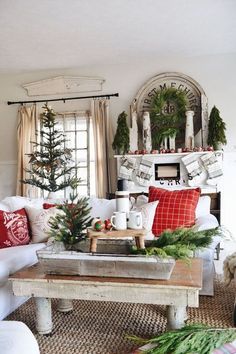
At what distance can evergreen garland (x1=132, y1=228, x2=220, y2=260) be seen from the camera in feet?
6.15

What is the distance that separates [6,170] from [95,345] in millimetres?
4453

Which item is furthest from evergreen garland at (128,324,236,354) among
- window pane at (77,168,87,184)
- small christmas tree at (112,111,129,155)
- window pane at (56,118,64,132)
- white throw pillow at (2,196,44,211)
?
window pane at (56,118,64,132)

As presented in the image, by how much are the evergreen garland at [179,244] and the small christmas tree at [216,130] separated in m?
2.92

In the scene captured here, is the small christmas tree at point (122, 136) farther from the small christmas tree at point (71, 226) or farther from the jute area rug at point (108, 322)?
the small christmas tree at point (71, 226)

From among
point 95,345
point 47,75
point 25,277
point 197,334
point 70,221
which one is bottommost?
point 95,345

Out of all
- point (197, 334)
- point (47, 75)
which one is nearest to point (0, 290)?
point (197, 334)

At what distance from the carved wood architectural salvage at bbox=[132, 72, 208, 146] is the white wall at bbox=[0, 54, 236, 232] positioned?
11 cm

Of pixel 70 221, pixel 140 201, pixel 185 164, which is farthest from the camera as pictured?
pixel 185 164

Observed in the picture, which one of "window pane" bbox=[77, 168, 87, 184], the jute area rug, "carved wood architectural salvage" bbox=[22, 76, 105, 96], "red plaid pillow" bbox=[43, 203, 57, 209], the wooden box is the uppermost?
"carved wood architectural salvage" bbox=[22, 76, 105, 96]

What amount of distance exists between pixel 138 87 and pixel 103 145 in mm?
1120

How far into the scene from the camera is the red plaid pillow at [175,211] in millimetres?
3031

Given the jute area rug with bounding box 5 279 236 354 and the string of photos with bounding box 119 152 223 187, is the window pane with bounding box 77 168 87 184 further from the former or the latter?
the jute area rug with bounding box 5 279 236 354

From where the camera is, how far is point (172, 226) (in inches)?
120

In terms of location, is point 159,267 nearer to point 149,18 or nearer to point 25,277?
point 25,277
